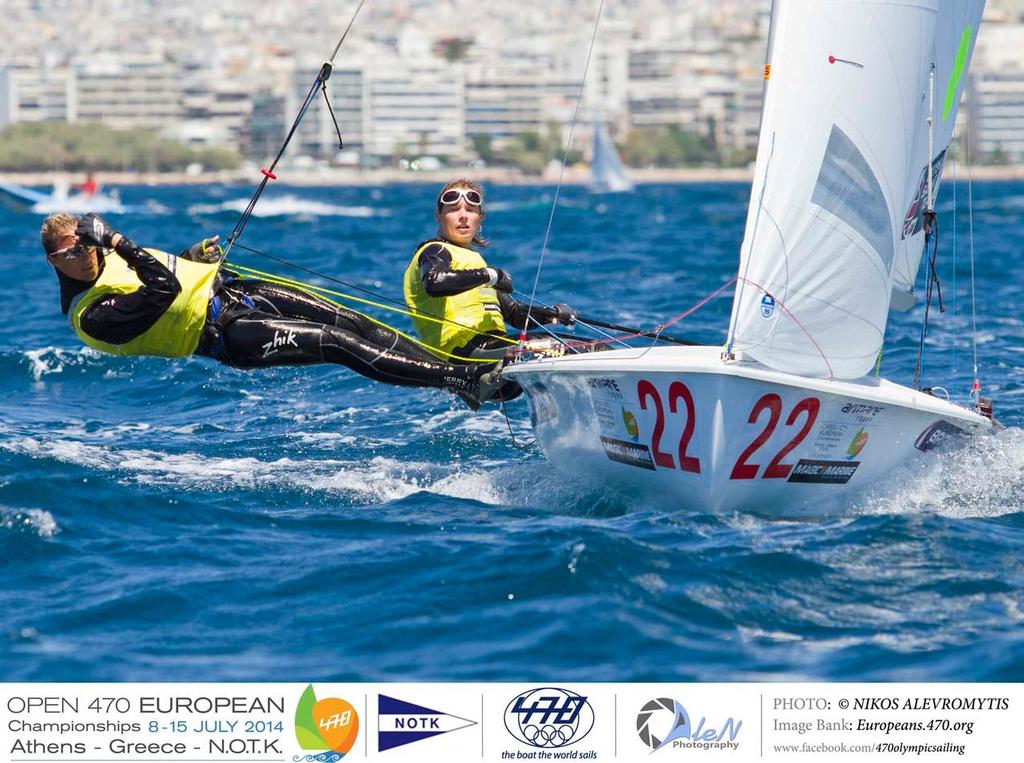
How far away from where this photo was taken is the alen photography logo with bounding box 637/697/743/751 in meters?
4.14

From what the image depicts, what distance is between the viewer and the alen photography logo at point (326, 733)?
414 cm

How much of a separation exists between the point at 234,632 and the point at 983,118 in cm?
11926

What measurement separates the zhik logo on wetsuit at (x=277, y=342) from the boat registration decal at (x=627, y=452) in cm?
151

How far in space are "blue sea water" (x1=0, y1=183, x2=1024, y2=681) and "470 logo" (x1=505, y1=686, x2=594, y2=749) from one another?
0.63ft

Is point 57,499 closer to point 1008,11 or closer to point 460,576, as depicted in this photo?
point 460,576

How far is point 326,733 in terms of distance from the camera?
4148 mm

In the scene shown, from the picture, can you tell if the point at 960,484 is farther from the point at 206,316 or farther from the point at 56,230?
the point at 56,230

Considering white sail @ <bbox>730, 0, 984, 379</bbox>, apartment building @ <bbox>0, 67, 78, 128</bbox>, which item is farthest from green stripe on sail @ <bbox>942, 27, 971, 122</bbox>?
apartment building @ <bbox>0, 67, 78, 128</bbox>

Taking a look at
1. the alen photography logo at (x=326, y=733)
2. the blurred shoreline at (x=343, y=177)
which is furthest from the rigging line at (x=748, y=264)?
the blurred shoreline at (x=343, y=177)

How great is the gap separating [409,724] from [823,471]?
233cm

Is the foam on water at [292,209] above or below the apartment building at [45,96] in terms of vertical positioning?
below

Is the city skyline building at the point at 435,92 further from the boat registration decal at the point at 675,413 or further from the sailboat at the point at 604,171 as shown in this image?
the boat registration decal at the point at 675,413

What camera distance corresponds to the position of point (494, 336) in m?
6.91
